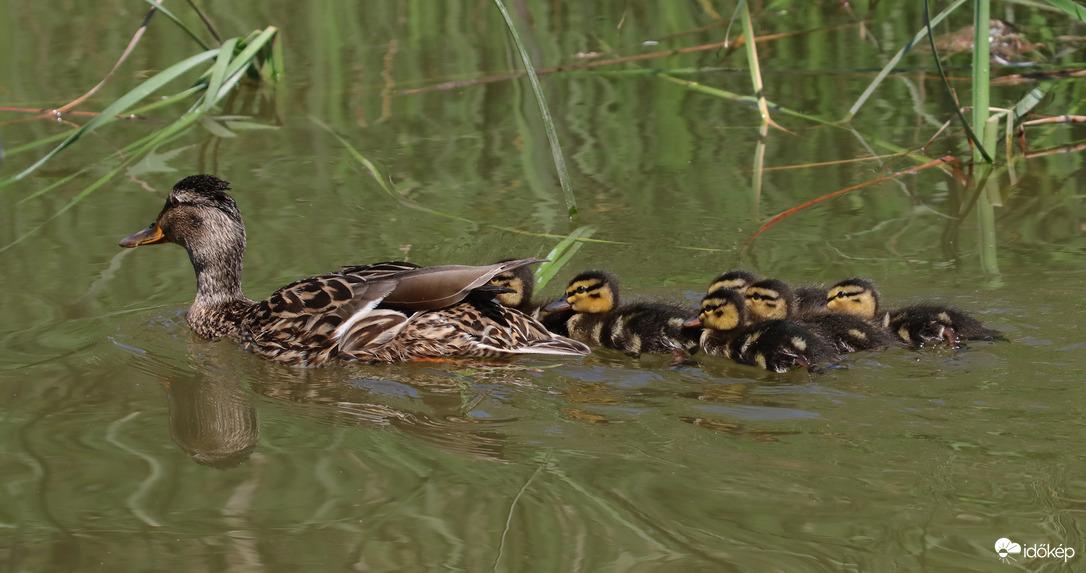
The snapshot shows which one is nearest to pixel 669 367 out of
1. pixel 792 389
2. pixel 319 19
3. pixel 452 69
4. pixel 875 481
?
pixel 792 389

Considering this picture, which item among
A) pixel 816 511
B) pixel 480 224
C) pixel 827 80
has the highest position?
pixel 827 80

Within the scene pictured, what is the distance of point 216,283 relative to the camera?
4965mm

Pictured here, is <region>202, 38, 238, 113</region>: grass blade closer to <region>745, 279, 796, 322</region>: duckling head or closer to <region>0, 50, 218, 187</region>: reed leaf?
<region>0, 50, 218, 187</region>: reed leaf

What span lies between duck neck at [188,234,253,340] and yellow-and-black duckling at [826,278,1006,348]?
2430mm

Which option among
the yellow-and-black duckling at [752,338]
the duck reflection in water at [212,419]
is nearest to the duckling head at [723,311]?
the yellow-and-black duckling at [752,338]

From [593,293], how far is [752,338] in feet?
2.34

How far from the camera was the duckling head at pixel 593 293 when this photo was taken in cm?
469

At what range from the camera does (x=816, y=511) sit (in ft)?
9.69

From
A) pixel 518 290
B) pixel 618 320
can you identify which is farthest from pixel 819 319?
pixel 518 290

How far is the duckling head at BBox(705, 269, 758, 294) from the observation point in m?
4.58

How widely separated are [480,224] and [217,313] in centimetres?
139

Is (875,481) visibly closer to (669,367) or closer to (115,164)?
(669,367)

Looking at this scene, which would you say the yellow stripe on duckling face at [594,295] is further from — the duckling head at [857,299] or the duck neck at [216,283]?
the duck neck at [216,283]

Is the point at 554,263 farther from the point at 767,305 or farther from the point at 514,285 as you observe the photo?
the point at 767,305
